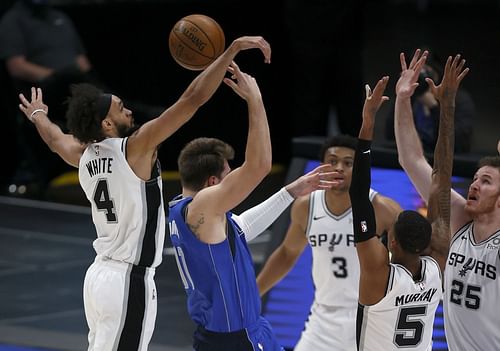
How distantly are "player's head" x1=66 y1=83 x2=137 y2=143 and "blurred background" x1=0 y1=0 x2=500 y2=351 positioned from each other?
2519mm

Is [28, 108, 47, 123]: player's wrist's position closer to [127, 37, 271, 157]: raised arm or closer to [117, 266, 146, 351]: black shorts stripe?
[127, 37, 271, 157]: raised arm

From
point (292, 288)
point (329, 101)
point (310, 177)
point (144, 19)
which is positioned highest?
point (144, 19)

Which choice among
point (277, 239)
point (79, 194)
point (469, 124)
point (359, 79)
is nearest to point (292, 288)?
point (277, 239)

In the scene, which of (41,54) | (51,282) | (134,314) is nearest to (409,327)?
(134,314)

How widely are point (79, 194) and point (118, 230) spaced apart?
24.5ft

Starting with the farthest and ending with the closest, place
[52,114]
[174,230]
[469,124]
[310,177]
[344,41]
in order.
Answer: [52,114] → [344,41] → [469,124] → [310,177] → [174,230]

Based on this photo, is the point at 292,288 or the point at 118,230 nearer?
the point at 118,230

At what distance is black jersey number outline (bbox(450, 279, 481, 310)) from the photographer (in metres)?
5.94

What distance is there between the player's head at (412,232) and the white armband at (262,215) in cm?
109

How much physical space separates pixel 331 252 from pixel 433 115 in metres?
2.43

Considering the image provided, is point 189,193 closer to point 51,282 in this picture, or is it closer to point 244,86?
point 244,86

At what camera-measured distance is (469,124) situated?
30.5 ft

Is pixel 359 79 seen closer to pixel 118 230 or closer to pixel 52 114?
pixel 52 114

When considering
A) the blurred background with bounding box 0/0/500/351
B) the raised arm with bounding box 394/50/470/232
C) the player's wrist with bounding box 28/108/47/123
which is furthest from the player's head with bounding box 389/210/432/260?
the blurred background with bounding box 0/0/500/351
